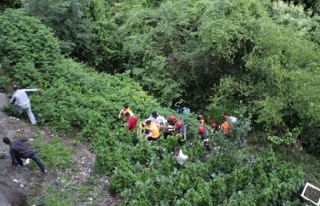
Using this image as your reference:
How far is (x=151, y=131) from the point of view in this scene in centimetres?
1174

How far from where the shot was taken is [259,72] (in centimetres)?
1459

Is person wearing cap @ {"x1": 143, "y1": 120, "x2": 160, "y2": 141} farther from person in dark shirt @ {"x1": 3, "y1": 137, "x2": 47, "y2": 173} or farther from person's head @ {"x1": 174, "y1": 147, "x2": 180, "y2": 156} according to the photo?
person in dark shirt @ {"x1": 3, "y1": 137, "x2": 47, "y2": 173}

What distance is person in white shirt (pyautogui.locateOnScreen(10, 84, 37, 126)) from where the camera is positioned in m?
11.2

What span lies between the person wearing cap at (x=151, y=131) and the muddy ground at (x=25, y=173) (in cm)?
184

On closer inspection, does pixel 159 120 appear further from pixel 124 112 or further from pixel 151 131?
pixel 124 112

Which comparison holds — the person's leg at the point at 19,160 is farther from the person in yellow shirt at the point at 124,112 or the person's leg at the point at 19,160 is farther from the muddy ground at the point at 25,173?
the person in yellow shirt at the point at 124,112

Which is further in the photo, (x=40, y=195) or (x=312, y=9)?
(x=312, y=9)

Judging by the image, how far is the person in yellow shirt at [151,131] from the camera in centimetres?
1173

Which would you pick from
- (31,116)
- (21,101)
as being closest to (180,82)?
(31,116)

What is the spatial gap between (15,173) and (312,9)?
55.9ft

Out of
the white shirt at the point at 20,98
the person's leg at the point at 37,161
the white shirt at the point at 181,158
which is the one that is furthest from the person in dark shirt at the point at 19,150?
the white shirt at the point at 181,158

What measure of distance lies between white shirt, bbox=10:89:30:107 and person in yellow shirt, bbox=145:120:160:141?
3633mm

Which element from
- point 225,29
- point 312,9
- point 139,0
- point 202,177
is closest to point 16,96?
point 202,177

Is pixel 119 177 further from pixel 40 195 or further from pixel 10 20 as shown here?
pixel 10 20
